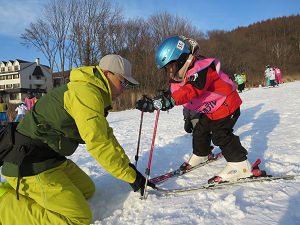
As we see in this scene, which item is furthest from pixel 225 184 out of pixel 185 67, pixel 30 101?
pixel 30 101

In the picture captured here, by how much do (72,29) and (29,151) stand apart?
69.1 ft

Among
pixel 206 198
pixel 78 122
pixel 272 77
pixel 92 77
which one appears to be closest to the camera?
pixel 78 122

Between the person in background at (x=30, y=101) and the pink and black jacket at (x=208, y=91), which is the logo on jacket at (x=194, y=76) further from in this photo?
the person in background at (x=30, y=101)

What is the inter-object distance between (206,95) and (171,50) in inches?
29.0

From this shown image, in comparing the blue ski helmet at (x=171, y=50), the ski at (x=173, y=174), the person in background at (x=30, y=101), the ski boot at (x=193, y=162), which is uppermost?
the blue ski helmet at (x=171, y=50)

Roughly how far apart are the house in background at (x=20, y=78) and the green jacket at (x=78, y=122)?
48.6 m

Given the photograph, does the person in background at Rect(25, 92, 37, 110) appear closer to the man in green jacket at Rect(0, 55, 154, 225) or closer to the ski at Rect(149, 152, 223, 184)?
the man in green jacket at Rect(0, 55, 154, 225)

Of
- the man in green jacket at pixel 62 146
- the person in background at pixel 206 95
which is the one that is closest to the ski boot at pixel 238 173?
the person in background at pixel 206 95

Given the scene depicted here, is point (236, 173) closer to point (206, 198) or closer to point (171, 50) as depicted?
point (206, 198)

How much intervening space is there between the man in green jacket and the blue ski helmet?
570 millimetres

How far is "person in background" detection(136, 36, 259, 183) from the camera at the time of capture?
2.46m

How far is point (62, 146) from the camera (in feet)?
7.15

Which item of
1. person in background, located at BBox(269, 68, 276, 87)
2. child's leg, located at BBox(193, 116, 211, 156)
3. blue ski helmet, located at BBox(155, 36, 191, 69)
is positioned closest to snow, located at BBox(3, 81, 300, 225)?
child's leg, located at BBox(193, 116, 211, 156)

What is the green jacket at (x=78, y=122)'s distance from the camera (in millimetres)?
1917
